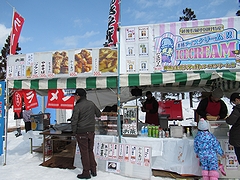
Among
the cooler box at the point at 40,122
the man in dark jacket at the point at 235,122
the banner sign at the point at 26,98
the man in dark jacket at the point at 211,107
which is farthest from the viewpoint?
the cooler box at the point at 40,122

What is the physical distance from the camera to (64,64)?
4379 mm

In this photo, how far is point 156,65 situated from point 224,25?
150cm

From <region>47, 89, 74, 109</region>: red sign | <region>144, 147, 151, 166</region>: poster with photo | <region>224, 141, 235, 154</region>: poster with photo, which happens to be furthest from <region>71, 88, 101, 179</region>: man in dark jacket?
<region>224, 141, 235, 154</region>: poster with photo

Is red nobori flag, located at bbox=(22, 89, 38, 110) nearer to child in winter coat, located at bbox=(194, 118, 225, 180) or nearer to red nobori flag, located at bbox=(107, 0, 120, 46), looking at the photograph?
red nobori flag, located at bbox=(107, 0, 120, 46)

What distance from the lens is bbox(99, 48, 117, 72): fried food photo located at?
408 centimetres

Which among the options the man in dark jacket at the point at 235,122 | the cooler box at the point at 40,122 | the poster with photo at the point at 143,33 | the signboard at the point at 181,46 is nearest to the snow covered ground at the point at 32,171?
the cooler box at the point at 40,122

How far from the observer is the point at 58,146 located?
5.90 metres

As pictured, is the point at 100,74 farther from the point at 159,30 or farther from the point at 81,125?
the point at 159,30

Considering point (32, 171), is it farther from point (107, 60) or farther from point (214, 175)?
point (214, 175)

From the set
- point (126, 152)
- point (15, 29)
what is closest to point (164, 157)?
point (126, 152)

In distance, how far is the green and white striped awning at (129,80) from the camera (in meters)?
3.67

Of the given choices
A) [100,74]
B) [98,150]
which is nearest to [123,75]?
[100,74]

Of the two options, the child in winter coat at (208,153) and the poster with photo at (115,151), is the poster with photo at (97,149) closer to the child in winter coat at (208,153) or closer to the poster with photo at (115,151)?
the poster with photo at (115,151)

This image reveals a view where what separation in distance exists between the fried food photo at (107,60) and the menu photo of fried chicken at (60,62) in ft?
2.77
